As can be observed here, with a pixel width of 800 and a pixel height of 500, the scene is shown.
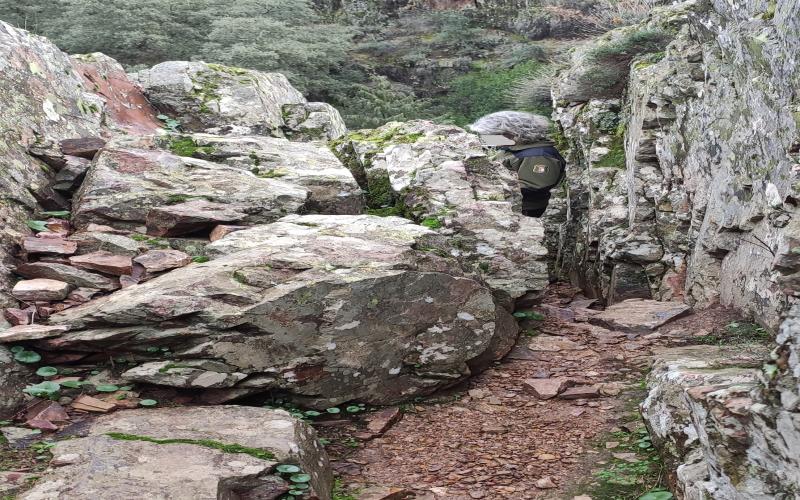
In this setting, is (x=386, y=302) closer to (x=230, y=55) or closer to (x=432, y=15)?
(x=230, y=55)

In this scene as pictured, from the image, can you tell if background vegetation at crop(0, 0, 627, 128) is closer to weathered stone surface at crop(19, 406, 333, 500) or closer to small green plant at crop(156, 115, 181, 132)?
small green plant at crop(156, 115, 181, 132)

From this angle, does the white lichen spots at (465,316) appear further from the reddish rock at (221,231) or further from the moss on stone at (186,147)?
the moss on stone at (186,147)

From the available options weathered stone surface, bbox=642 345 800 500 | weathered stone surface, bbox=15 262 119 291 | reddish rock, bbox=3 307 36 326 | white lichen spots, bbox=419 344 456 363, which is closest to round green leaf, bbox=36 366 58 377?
reddish rock, bbox=3 307 36 326

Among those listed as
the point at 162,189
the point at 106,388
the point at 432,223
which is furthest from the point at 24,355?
the point at 432,223

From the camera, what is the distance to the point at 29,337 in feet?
14.6

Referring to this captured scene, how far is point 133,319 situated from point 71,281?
899 millimetres

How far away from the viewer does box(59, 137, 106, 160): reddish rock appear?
22.3 feet

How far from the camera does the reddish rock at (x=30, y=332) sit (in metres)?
4.41

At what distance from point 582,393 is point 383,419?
5.06 ft

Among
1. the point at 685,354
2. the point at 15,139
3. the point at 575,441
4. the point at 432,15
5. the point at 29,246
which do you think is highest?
the point at 432,15

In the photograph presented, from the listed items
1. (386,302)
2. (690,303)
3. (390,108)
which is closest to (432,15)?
(390,108)

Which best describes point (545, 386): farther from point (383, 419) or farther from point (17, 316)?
point (17, 316)

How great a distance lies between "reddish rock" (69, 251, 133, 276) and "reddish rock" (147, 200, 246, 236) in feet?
1.93

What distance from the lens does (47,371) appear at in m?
4.49
